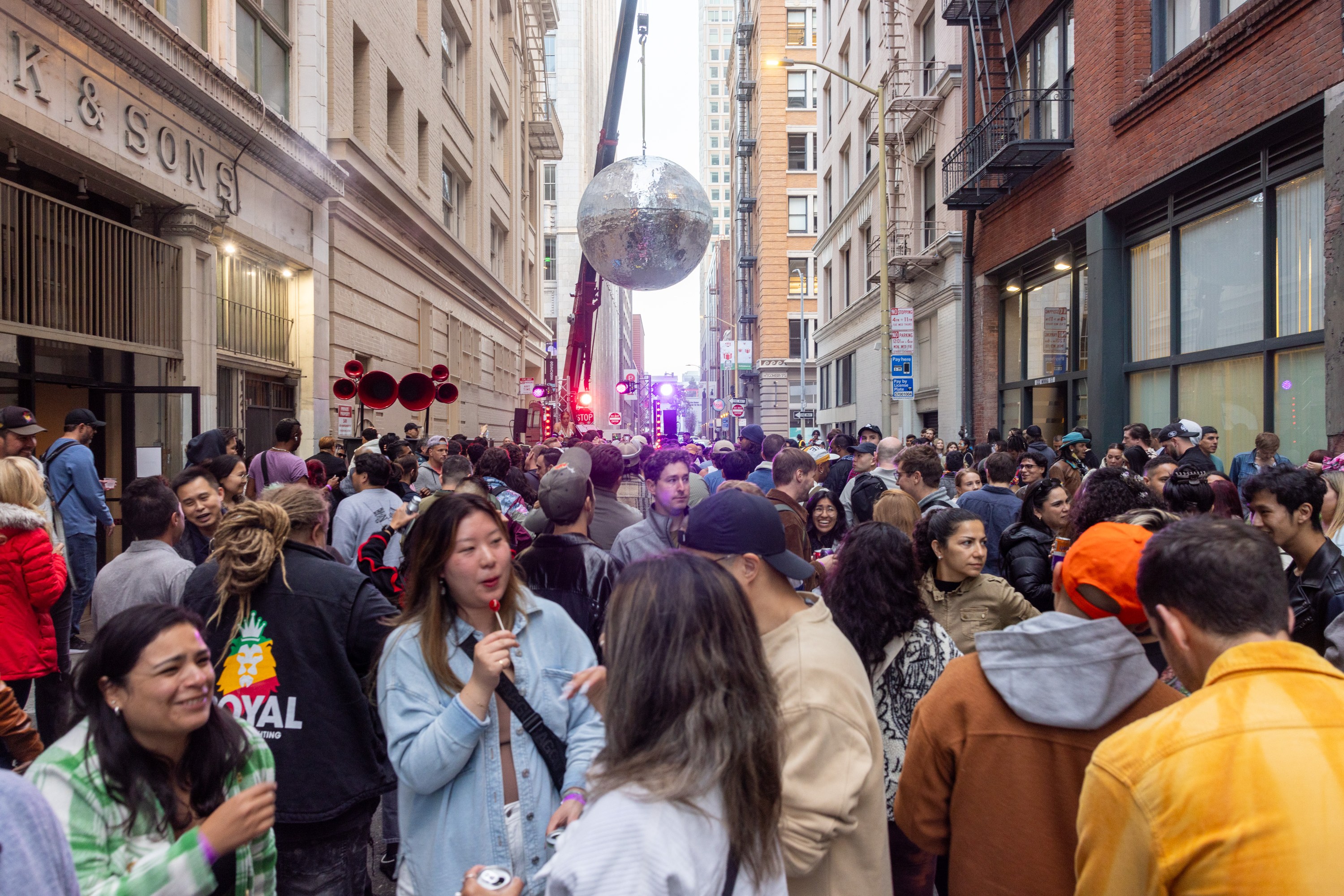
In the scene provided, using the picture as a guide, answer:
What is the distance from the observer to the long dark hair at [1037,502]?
5.73 meters

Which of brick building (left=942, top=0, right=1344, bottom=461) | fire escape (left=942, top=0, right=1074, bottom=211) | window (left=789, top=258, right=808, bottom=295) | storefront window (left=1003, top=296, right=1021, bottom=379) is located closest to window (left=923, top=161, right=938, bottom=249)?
brick building (left=942, top=0, right=1344, bottom=461)

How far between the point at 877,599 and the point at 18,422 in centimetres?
754

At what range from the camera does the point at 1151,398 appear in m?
13.8

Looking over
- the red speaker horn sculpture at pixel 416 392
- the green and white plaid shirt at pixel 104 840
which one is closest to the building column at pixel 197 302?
the red speaker horn sculpture at pixel 416 392

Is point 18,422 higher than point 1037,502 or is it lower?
higher

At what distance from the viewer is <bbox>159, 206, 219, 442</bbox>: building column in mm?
11562

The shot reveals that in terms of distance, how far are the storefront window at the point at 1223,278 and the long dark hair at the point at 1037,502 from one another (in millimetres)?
7236

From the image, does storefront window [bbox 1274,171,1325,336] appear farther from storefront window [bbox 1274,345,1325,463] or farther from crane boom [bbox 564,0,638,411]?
crane boom [bbox 564,0,638,411]

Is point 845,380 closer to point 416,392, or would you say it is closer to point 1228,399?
point 1228,399

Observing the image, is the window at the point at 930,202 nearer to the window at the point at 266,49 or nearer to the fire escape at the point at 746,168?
the window at the point at 266,49

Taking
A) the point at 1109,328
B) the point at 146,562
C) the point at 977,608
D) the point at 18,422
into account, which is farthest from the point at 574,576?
the point at 1109,328

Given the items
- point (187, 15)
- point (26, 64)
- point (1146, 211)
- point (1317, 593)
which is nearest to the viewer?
point (1317, 593)

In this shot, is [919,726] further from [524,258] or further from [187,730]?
[524,258]

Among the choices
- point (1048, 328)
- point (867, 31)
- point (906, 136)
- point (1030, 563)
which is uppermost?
point (867, 31)
